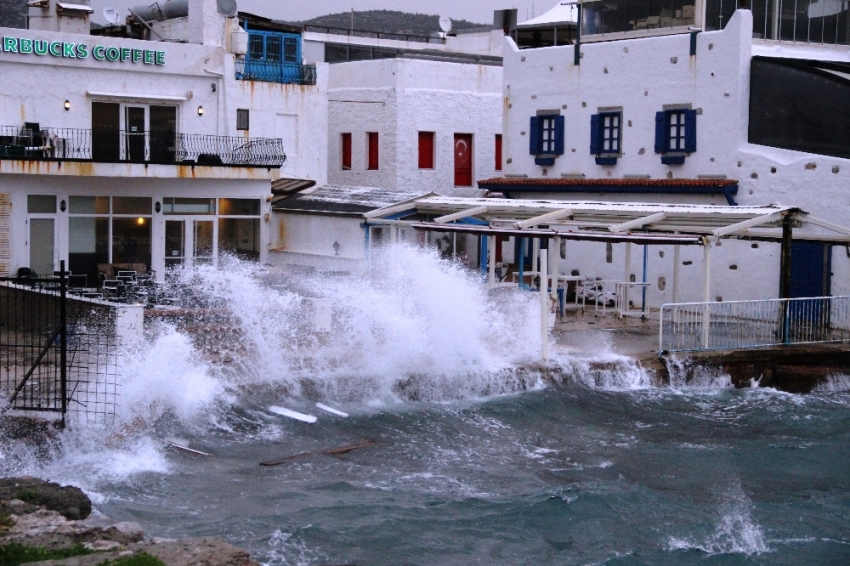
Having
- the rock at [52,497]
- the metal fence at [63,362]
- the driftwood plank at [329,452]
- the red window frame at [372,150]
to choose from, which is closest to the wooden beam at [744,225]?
the driftwood plank at [329,452]

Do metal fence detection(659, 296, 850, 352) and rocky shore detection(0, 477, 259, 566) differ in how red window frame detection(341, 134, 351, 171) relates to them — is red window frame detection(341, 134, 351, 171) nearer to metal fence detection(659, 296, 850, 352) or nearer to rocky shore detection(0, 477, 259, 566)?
metal fence detection(659, 296, 850, 352)

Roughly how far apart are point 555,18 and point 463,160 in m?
10.6

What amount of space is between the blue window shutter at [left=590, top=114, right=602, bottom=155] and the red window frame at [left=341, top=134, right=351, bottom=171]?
8.23 metres

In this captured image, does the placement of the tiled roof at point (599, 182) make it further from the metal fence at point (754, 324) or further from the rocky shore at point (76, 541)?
the rocky shore at point (76, 541)

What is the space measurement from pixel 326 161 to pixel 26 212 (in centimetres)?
908

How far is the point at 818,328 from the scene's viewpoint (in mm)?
23062

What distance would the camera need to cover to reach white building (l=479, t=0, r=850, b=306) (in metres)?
26.0

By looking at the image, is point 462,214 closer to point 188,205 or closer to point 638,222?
point 638,222

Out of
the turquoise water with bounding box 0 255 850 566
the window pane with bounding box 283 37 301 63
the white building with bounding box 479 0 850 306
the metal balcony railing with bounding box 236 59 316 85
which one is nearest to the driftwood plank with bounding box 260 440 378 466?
the turquoise water with bounding box 0 255 850 566

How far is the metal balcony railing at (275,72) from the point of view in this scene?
1233 inches

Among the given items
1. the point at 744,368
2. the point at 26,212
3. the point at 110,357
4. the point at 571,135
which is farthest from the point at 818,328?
the point at 26,212

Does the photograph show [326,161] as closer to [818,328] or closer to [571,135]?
[571,135]

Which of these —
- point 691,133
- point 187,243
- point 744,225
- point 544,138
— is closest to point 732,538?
point 744,225

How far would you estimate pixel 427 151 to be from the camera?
3456 centimetres
